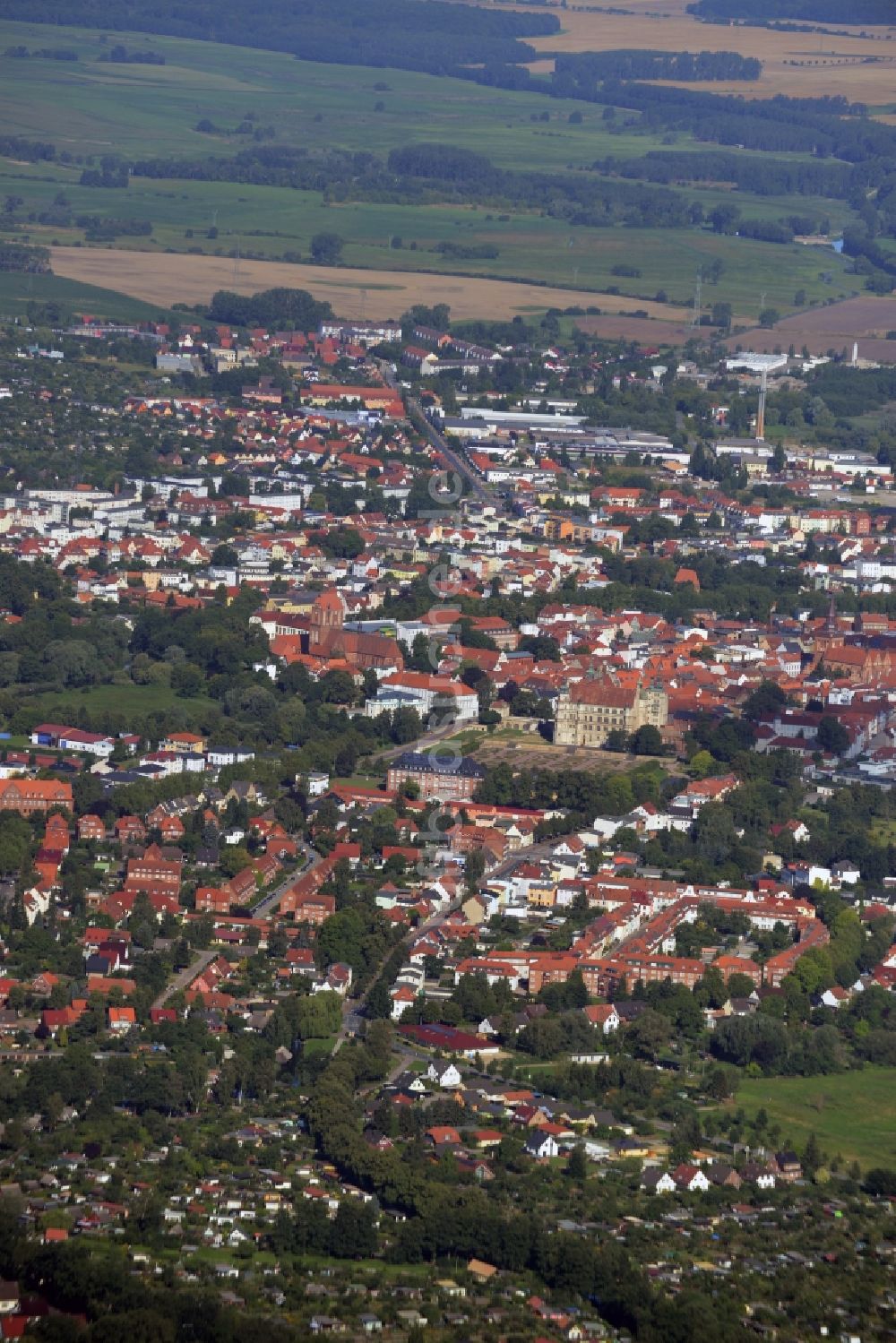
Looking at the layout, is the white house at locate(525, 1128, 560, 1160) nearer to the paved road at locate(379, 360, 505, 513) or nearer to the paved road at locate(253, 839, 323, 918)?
the paved road at locate(253, 839, 323, 918)

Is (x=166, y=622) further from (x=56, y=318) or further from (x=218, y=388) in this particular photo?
(x=56, y=318)

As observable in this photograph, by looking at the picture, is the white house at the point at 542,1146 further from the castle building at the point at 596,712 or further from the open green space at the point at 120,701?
the open green space at the point at 120,701

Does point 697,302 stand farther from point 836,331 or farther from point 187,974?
point 187,974

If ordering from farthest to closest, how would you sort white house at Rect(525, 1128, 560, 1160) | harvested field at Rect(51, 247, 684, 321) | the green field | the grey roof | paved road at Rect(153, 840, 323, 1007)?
the green field < harvested field at Rect(51, 247, 684, 321) < the grey roof < paved road at Rect(153, 840, 323, 1007) < white house at Rect(525, 1128, 560, 1160)

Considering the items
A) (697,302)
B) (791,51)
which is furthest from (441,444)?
(791,51)

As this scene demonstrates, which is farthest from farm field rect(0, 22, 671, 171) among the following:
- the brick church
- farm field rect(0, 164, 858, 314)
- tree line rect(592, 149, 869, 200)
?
the brick church
